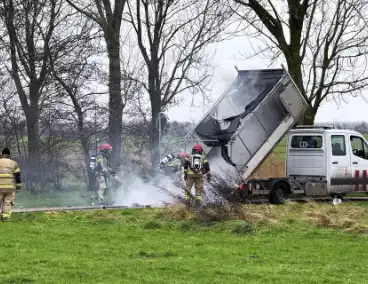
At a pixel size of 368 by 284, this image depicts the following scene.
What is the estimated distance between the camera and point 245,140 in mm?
21578

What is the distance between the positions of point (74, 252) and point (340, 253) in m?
4.03

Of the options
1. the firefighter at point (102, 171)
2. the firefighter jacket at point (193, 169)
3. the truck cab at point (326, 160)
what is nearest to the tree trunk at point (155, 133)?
the firefighter at point (102, 171)

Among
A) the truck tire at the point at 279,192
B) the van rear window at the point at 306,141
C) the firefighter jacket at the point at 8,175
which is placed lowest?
the truck tire at the point at 279,192

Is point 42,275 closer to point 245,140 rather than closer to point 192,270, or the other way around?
point 192,270

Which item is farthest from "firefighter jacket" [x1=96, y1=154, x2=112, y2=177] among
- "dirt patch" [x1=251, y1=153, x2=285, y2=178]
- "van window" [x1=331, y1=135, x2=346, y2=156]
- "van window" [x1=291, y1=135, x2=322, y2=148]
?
"van window" [x1=331, y1=135, x2=346, y2=156]

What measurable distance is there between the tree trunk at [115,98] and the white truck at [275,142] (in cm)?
670

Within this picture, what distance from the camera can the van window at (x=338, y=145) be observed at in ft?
75.4

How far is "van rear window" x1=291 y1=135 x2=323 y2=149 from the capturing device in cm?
2300

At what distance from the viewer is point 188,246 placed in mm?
12898

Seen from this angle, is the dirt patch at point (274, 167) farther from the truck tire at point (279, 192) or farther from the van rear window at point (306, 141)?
the truck tire at point (279, 192)

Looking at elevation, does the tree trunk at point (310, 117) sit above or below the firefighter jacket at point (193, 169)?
above

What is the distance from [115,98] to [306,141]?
30.7 feet

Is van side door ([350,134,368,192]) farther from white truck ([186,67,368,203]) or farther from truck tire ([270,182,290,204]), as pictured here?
truck tire ([270,182,290,204])

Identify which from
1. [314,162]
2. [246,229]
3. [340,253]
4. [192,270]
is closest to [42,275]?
[192,270]
